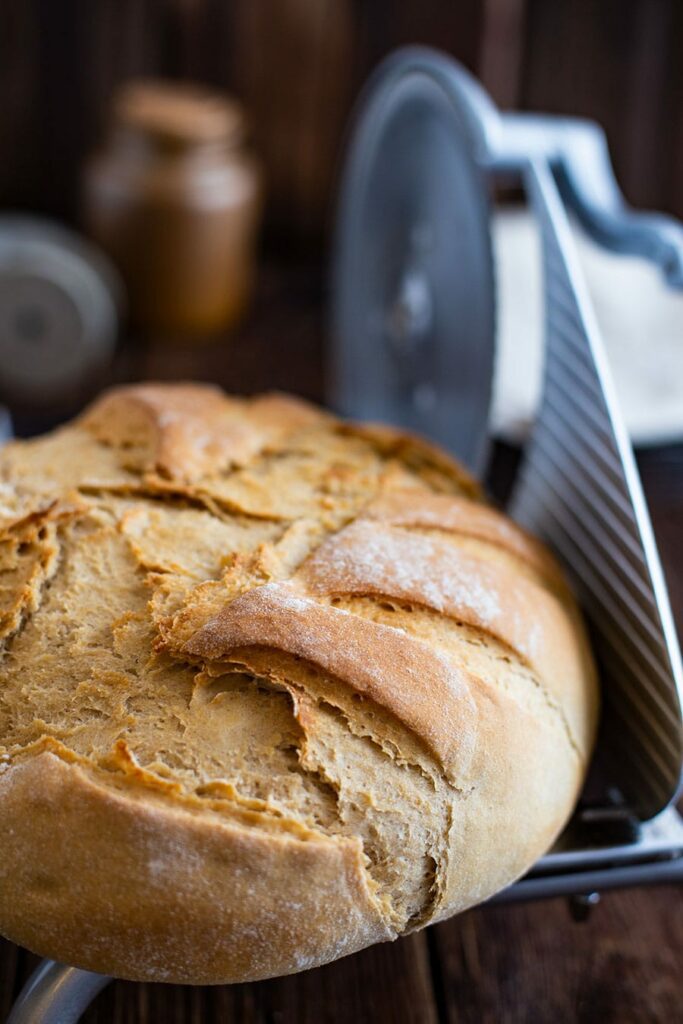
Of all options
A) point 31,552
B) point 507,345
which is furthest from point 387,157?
point 31,552

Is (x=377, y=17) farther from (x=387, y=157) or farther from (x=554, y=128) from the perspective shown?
(x=554, y=128)

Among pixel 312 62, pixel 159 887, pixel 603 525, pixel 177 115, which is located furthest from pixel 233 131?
pixel 159 887

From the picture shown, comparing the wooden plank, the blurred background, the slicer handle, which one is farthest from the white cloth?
the wooden plank

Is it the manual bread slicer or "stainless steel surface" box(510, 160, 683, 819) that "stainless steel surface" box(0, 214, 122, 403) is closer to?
the manual bread slicer

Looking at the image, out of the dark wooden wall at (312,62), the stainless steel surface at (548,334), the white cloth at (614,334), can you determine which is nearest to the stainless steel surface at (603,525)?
the stainless steel surface at (548,334)

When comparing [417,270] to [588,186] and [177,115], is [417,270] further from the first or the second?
[177,115]

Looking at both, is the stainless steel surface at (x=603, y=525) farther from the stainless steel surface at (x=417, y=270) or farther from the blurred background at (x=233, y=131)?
the blurred background at (x=233, y=131)
